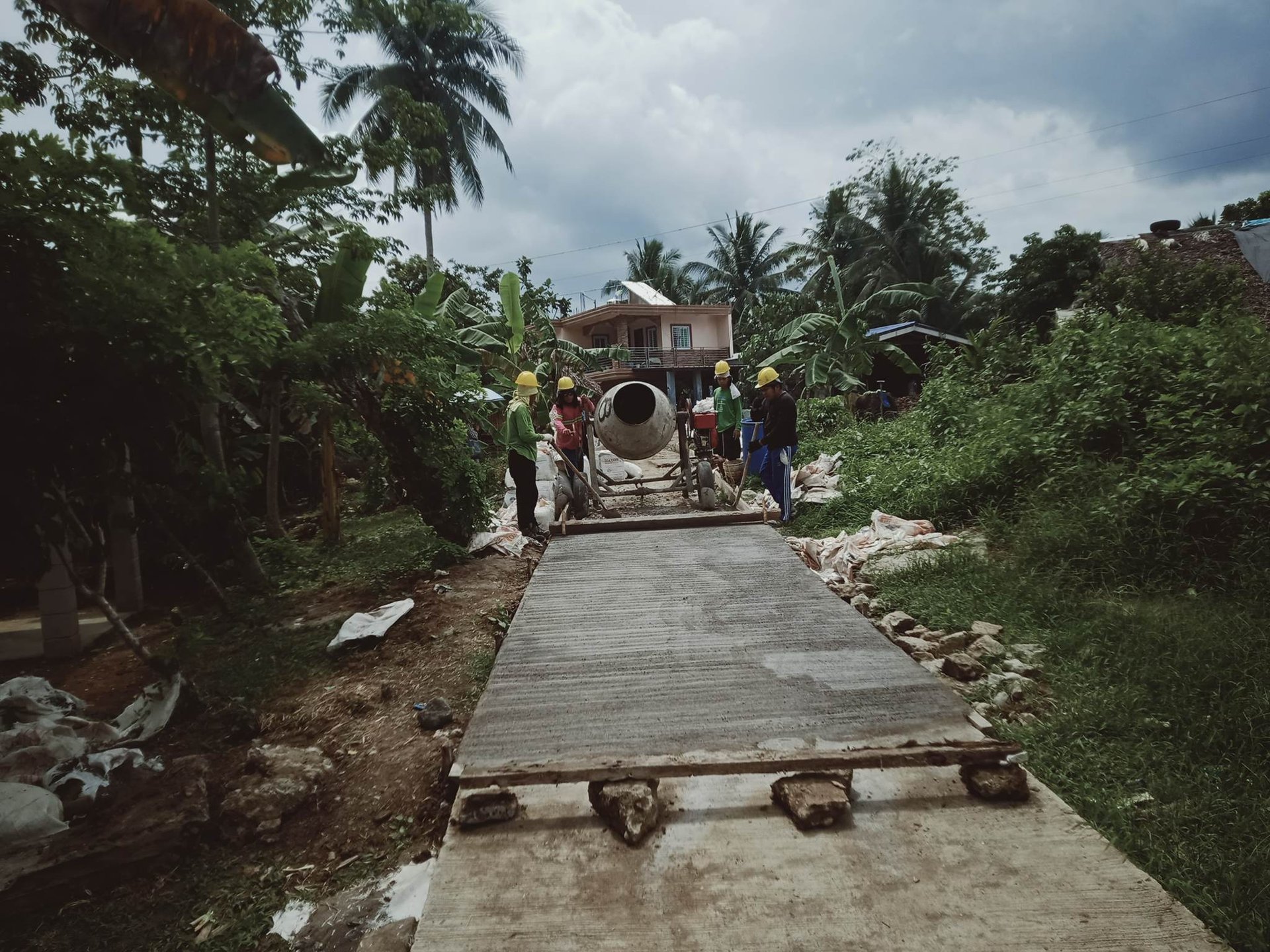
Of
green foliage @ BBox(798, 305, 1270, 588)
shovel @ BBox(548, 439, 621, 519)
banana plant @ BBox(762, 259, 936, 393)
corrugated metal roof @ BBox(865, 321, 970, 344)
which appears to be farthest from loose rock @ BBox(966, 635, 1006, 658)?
corrugated metal roof @ BBox(865, 321, 970, 344)

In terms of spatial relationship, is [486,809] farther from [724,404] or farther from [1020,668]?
[724,404]

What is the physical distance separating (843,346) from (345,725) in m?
11.2

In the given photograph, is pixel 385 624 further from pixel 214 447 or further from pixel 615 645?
pixel 214 447

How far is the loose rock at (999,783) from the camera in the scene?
2084 millimetres

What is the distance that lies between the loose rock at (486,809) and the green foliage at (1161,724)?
76.2 inches

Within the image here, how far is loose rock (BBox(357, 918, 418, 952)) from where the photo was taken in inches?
71.0

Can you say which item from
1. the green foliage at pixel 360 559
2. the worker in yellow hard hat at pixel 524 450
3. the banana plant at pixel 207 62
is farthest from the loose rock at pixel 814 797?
the banana plant at pixel 207 62

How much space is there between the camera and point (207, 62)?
4238 millimetres

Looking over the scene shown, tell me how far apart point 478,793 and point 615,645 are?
1.36 m

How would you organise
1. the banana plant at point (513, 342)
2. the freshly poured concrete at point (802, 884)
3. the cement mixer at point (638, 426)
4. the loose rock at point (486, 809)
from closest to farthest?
the freshly poured concrete at point (802, 884)
the loose rock at point (486, 809)
the cement mixer at point (638, 426)
the banana plant at point (513, 342)

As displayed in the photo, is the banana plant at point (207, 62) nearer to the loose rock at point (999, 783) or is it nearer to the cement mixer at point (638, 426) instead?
the cement mixer at point (638, 426)

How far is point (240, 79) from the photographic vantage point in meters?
4.38

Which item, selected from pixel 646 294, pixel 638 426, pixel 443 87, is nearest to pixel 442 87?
pixel 443 87

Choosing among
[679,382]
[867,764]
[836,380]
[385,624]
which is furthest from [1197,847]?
[679,382]
